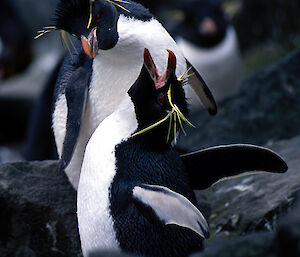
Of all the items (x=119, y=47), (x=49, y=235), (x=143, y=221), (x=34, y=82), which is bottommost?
(x=34, y=82)

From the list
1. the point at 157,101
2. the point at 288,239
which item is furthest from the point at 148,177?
the point at 288,239

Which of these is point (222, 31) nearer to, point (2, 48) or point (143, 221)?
point (143, 221)

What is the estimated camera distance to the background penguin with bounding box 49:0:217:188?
301 centimetres

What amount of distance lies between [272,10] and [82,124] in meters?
5.41

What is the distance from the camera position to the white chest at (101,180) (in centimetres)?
256

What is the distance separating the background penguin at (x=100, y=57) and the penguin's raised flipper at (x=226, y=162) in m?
0.44

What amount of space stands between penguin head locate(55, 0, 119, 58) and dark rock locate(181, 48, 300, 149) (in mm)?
1514

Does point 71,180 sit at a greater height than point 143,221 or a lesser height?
lesser

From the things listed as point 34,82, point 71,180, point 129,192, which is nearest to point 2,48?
point 34,82

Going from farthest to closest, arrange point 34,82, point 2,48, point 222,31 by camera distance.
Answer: point 2,48 → point 34,82 → point 222,31

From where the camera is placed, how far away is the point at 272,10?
8.12 meters

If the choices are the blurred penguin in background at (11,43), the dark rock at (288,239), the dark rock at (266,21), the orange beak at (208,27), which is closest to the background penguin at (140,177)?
the dark rock at (288,239)

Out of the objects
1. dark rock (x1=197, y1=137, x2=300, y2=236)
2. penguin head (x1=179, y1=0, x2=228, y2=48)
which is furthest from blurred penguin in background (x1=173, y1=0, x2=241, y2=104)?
dark rock (x1=197, y1=137, x2=300, y2=236)

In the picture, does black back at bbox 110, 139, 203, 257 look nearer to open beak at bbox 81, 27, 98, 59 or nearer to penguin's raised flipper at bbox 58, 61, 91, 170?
penguin's raised flipper at bbox 58, 61, 91, 170
